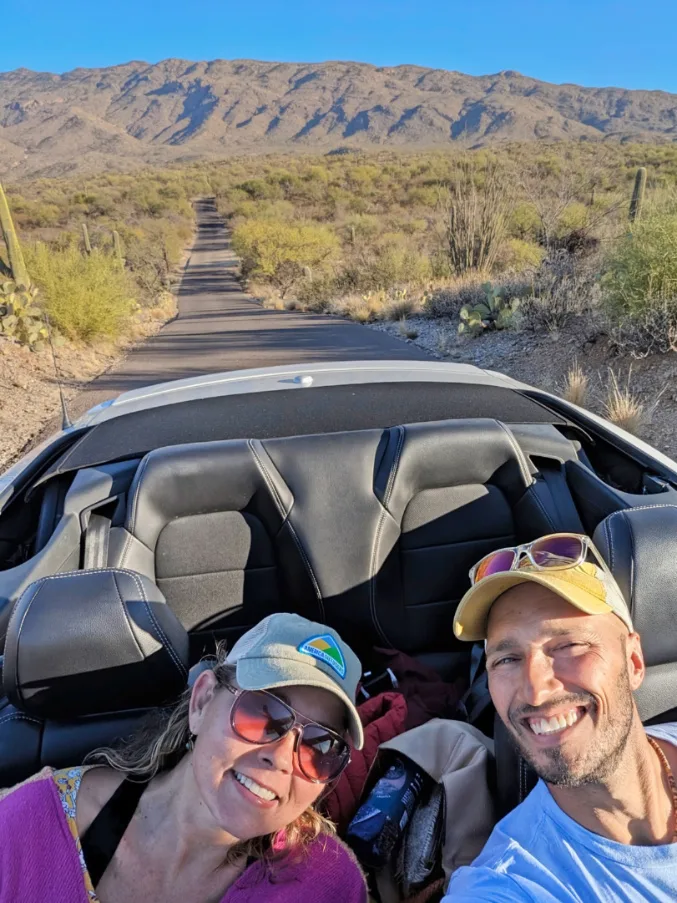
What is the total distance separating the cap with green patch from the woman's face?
5 centimetres

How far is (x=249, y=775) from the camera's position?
1.37m

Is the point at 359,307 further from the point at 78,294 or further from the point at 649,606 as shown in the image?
the point at 649,606

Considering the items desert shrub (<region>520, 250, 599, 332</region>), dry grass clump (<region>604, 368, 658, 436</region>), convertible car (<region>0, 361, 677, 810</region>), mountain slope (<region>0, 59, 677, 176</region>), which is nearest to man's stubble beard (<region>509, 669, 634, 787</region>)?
convertible car (<region>0, 361, 677, 810</region>)

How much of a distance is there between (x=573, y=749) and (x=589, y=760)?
39mm

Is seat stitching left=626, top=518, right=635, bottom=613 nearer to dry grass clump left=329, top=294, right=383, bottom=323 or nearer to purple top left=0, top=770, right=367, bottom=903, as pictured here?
purple top left=0, top=770, right=367, bottom=903

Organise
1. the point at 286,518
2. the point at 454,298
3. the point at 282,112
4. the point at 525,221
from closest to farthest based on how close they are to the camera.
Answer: the point at 286,518
the point at 454,298
the point at 525,221
the point at 282,112

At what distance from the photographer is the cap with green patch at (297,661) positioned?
4.59ft

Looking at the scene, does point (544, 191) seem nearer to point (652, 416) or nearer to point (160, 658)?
point (652, 416)

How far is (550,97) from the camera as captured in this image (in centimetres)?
14250

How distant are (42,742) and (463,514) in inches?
55.8

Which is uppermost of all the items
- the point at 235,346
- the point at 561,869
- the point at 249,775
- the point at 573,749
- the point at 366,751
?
the point at 573,749

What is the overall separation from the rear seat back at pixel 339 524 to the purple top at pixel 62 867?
742mm

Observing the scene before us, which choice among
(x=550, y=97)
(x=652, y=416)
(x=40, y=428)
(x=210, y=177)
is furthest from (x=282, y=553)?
(x=550, y=97)

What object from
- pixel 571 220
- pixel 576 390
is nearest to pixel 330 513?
pixel 576 390
